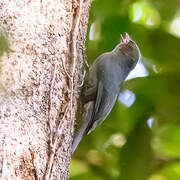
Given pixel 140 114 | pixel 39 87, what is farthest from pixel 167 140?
pixel 39 87

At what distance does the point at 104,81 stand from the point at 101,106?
318 millimetres

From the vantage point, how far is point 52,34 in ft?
8.73

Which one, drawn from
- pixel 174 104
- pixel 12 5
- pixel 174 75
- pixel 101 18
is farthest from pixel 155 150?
pixel 12 5

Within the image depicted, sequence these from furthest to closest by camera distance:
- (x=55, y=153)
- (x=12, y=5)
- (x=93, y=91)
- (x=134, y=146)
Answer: (x=134, y=146)
(x=93, y=91)
(x=12, y=5)
(x=55, y=153)

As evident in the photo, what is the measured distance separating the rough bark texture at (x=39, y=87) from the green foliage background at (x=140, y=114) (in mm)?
1415

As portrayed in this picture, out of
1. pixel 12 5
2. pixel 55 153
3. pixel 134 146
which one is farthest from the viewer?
pixel 134 146

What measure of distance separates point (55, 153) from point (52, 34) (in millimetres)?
798

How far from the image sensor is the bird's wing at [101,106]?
3701 mm

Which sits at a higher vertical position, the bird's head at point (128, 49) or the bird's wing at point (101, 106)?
the bird's head at point (128, 49)

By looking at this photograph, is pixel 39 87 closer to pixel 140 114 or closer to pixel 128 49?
pixel 140 114

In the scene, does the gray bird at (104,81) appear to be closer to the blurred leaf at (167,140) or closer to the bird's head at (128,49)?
the bird's head at (128,49)

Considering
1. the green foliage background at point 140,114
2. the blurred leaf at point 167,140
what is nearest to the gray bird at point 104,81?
the green foliage background at point 140,114

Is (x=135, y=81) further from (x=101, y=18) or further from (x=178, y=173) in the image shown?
(x=178, y=173)

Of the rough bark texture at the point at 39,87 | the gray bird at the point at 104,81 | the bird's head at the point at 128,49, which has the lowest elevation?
the rough bark texture at the point at 39,87
